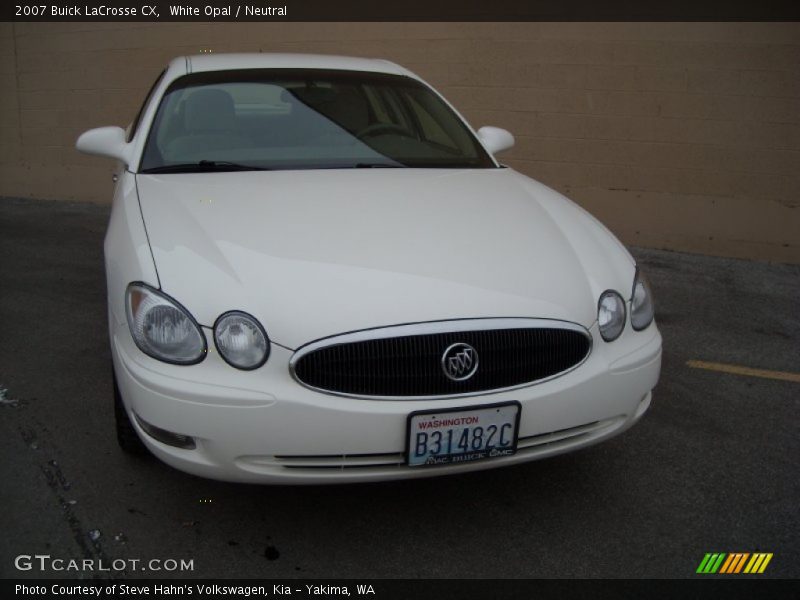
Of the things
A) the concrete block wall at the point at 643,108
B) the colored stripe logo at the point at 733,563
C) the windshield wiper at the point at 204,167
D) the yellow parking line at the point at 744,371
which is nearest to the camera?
the colored stripe logo at the point at 733,563

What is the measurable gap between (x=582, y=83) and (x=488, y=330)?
4.97 m

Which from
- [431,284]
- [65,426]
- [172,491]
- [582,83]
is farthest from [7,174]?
[431,284]

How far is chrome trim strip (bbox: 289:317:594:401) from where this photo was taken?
2.33 m

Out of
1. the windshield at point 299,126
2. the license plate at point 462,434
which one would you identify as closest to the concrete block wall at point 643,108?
the windshield at point 299,126

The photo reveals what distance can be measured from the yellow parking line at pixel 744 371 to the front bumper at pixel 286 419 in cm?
200

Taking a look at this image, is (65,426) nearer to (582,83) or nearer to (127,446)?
(127,446)

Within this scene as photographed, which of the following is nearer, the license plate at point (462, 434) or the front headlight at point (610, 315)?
the license plate at point (462, 434)

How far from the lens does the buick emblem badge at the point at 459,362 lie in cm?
239

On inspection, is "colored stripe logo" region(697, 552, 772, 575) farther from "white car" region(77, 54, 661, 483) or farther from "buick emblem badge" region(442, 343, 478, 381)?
"buick emblem badge" region(442, 343, 478, 381)

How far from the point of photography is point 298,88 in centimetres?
392

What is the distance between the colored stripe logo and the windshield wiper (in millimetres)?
2191

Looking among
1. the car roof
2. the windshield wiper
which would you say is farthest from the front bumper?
the car roof

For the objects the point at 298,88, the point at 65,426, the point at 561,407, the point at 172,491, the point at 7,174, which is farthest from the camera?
the point at 7,174

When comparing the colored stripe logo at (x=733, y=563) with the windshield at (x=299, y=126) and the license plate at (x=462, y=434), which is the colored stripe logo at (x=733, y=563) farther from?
the windshield at (x=299, y=126)
